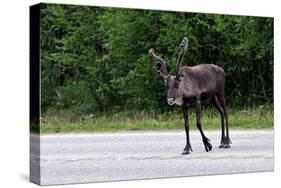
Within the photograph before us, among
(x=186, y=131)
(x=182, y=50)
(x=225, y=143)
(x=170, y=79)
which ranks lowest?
(x=225, y=143)

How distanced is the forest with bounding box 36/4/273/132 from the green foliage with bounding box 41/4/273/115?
0.7 inches

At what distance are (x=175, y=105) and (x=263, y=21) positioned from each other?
2.72m

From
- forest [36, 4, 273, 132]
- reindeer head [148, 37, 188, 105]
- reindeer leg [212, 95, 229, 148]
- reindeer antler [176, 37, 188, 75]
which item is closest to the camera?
forest [36, 4, 273, 132]

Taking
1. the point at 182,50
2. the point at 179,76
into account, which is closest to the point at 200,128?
the point at 179,76

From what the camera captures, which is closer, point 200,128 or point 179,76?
point 179,76

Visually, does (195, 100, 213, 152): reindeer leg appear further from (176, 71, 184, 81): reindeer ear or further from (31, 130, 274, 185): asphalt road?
(176, 71, 184, 81): reindeer ear

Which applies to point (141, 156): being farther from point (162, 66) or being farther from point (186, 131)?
point (162, 66)

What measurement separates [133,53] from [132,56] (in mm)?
81

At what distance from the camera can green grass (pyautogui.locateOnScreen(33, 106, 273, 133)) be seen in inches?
509

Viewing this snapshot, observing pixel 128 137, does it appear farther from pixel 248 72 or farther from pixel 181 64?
pixel 248 72

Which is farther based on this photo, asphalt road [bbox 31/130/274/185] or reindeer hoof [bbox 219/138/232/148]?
reindeer hoof [bbox 219/138/232/148]

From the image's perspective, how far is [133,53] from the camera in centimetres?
1386

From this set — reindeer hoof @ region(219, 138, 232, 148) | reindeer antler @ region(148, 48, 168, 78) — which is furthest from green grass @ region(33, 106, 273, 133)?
reindeer antler @ region(148, 48, 168, 78)

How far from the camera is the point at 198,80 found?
14.2 m
